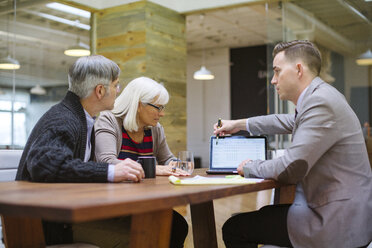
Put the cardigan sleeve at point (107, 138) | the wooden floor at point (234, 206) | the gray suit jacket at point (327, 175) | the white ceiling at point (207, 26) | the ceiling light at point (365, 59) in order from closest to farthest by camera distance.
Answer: the gray suit jacket at point (327, 175), the cardigan sleeve at point (107, 138), the wooden floor at point (234, 206), the white ceiling at point (207, 26), the ceiling light at point (365, 59)

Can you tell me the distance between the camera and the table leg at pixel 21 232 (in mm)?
1495

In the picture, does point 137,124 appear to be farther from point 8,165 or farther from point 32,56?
point 32,56

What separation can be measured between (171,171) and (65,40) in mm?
6356

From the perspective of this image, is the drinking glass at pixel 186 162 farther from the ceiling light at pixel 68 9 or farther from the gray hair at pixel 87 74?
the ceiling light at pixel 68 9

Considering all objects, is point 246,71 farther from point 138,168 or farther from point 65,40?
point 138,168

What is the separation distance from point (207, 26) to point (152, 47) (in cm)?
382

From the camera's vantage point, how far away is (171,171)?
2.14 meters

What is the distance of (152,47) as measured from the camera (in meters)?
5.16

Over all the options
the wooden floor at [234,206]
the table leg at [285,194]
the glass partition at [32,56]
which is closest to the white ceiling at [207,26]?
the glass partition at [32,56]

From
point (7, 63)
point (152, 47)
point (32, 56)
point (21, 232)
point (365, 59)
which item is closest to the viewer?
point (21, 232)

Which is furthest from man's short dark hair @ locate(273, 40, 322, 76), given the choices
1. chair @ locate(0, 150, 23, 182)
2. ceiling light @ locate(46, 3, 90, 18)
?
ceiling light @ locate(46, 3, 90, 18)

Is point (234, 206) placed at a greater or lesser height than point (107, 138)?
lesser

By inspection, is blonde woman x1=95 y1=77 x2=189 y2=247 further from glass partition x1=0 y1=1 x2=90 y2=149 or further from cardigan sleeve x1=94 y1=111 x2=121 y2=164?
glass partition x1=0 y1=1 x2=90 y2=149

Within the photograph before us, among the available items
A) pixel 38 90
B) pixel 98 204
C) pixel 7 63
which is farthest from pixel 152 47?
pixel 98 204
